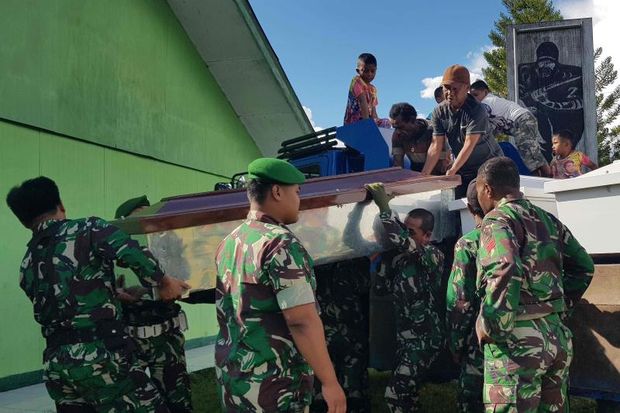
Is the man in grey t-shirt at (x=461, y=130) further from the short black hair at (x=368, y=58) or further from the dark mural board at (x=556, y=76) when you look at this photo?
the dark mural board at (x=556, y=76)

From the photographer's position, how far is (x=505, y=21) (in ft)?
81.1

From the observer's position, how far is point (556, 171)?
17.7 ft

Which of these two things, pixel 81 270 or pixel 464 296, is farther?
pixel 464 296

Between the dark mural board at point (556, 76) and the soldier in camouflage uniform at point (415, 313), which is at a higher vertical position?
the dark mural board at point (556, 76)

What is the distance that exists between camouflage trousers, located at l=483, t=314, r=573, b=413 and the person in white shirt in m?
2.46

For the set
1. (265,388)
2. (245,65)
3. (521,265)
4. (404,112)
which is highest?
(245,65)

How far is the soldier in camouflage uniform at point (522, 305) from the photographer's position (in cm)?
253

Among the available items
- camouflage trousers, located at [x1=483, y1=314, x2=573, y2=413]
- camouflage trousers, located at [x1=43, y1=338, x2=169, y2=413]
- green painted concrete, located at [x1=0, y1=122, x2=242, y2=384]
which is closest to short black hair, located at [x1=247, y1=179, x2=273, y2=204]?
camouflage trousers, located at [x1=43, y1=338, x2=169, y2=413]

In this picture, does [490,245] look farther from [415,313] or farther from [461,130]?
[461,130]

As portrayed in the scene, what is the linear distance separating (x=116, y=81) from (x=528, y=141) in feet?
17.4

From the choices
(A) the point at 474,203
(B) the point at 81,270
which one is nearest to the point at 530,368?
(A) the point at 474,203

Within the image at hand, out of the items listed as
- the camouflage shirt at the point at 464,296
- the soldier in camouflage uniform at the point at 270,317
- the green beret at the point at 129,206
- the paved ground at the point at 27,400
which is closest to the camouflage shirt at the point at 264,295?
the soldier in camouflage uniform at the point at 270,317

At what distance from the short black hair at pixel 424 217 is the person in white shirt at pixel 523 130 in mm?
1542

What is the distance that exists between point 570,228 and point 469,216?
2.51ft
